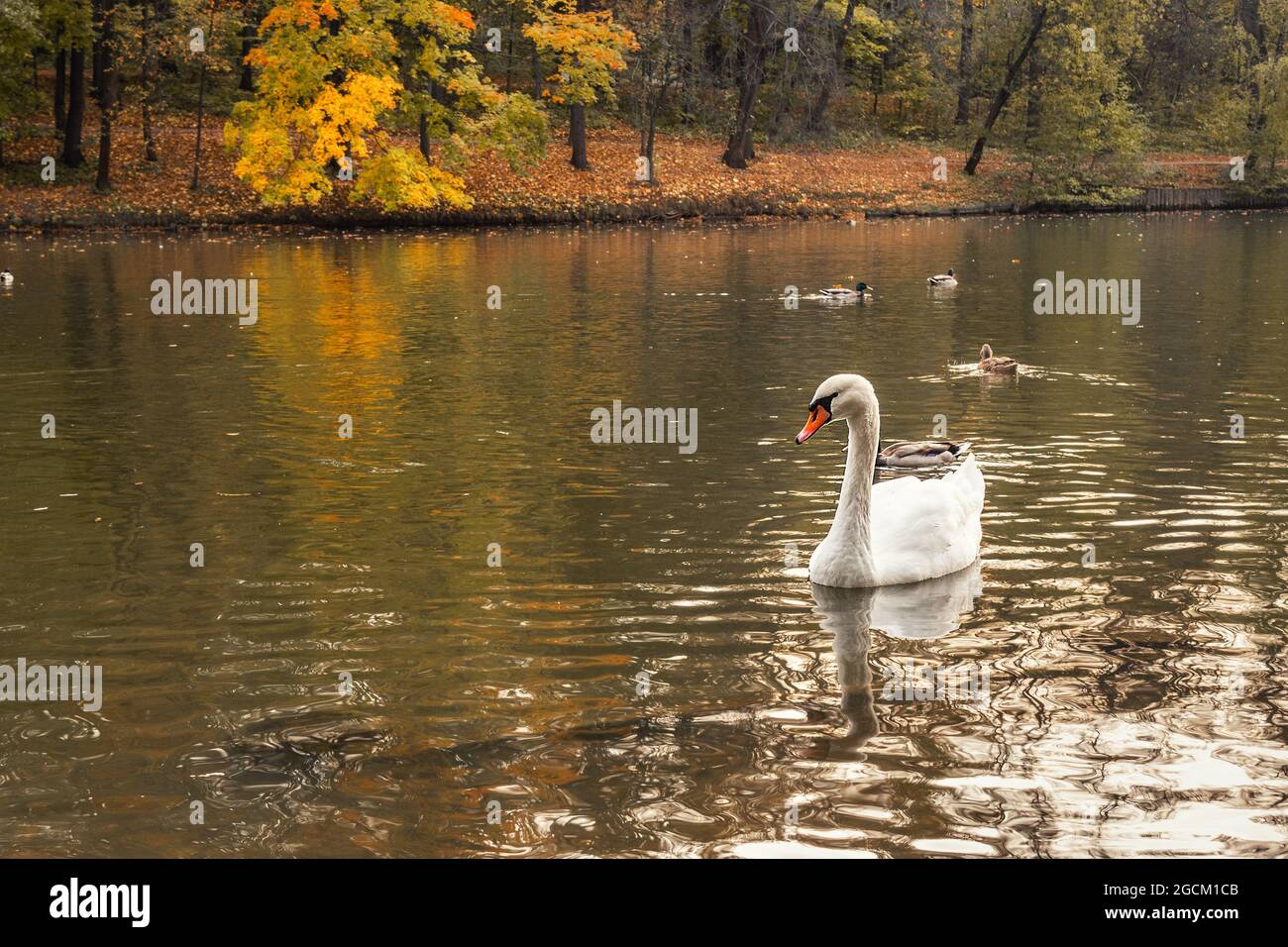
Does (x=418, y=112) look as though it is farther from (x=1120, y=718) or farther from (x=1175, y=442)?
(x=1120, y=718)

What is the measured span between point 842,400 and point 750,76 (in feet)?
145

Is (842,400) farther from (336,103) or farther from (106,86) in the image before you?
(106,86)

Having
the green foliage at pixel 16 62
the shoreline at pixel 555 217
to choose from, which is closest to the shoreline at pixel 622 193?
the shoreline at pixel 555 217

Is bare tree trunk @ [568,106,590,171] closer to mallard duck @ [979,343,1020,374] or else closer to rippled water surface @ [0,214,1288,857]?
rippled water surface @ [0,214,1288,857]

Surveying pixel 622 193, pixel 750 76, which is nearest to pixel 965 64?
pixel 750 76

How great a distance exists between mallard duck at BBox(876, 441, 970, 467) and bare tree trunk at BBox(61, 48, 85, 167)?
37177 mm

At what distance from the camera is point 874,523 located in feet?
32.8

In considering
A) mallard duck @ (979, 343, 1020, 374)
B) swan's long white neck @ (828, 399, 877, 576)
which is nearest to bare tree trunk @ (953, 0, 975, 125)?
mallard duck @ (979, 343, 1020, 374)

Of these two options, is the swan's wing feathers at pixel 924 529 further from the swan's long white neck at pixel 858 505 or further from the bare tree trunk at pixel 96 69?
the bare tree trunk at pixel 96 69

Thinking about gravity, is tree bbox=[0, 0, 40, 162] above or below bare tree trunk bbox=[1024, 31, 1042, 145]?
below

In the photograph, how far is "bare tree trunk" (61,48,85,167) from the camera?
4316 centimetres

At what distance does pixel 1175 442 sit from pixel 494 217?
33.1m

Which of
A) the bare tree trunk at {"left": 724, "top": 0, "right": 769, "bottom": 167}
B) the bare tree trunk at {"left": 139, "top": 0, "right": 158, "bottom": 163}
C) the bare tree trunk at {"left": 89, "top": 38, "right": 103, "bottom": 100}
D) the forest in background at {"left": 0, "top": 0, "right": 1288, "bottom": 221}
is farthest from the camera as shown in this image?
the bare tree trunk at {"left": 724, "top": 0, "right": 769, "bottom": 167}
